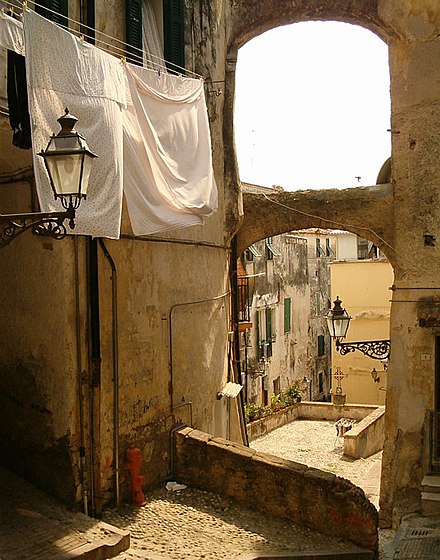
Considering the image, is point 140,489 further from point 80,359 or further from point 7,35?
point 7,35

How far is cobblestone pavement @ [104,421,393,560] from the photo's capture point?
7738 mm

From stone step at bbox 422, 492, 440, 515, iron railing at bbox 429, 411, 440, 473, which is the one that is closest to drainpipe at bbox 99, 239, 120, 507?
stone step at bbox 422, 492, 440, 515

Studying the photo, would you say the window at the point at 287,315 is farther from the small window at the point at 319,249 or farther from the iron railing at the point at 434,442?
the iron railing at the point at 434,442

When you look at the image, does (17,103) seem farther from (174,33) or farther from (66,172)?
(174,33)

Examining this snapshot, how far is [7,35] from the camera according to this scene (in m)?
6.49

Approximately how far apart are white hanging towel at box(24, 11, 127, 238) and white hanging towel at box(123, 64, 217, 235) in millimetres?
622

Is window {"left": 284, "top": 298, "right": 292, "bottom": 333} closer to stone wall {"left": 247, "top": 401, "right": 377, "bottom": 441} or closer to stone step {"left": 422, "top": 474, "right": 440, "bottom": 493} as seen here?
stone wall {"left": 247, "top": 401, "right": 377, "bottom": 441}

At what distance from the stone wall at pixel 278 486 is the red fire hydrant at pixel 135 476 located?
3.25 feet

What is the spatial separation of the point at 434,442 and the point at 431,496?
96cm

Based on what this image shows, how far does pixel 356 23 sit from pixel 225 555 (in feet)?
32.9

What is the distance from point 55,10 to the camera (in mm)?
7676

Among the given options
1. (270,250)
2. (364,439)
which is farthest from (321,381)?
(364,439)

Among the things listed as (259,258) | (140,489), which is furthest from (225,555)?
(259,258)

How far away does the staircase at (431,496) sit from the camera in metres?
11.3
